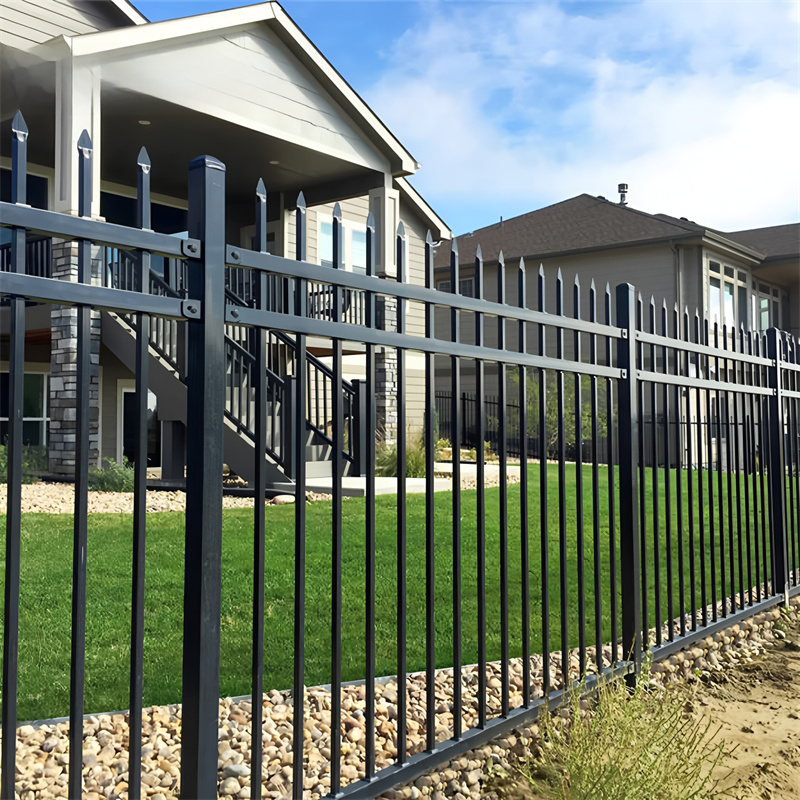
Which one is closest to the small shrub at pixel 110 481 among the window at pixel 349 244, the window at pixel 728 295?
the window at pixel 349 244

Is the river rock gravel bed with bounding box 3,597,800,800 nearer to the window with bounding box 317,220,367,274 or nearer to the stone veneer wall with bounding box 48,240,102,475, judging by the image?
the stone veneer wall with bounding box 48,240,102,475

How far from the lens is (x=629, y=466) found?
169 inches

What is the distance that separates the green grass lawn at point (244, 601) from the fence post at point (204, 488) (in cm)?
165

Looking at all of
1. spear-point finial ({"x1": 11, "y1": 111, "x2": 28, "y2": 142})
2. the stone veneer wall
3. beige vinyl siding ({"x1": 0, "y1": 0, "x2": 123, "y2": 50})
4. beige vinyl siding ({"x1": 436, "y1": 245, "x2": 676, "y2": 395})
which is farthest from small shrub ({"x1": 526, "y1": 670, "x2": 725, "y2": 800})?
beige vinyl siding ({"x1": 436, "y1": 245, "x2": 676, "y2": 395})

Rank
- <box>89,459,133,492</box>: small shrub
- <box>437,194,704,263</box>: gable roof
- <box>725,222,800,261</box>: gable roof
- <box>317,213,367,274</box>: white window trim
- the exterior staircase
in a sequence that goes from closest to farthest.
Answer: the exterior staircase
<box>89,459,133,492</box>: small shrub
<box>317,213,367,274</box>: white window trim
<box>437,194,704,263</box>: gable roof
<box>725,222,800,261</box>: gable roof

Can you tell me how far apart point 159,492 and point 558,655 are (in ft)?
21.9

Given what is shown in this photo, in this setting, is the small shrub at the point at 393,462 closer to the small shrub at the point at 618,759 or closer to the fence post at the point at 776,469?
the fence post at the point at 776,469

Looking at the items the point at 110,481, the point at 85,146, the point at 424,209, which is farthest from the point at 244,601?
the point at 424,209

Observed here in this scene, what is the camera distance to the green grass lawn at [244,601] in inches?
162

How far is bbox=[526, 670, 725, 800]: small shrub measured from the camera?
2.82 metres

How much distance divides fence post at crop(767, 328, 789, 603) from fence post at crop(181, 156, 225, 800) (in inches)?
212

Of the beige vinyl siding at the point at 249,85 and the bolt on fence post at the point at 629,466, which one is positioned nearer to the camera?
the bolt on fence post at the point at 629,466

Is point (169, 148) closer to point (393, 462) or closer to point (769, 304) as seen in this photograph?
point (393, 462)

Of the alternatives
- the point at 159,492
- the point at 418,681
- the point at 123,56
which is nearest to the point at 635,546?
the point at 418,681
